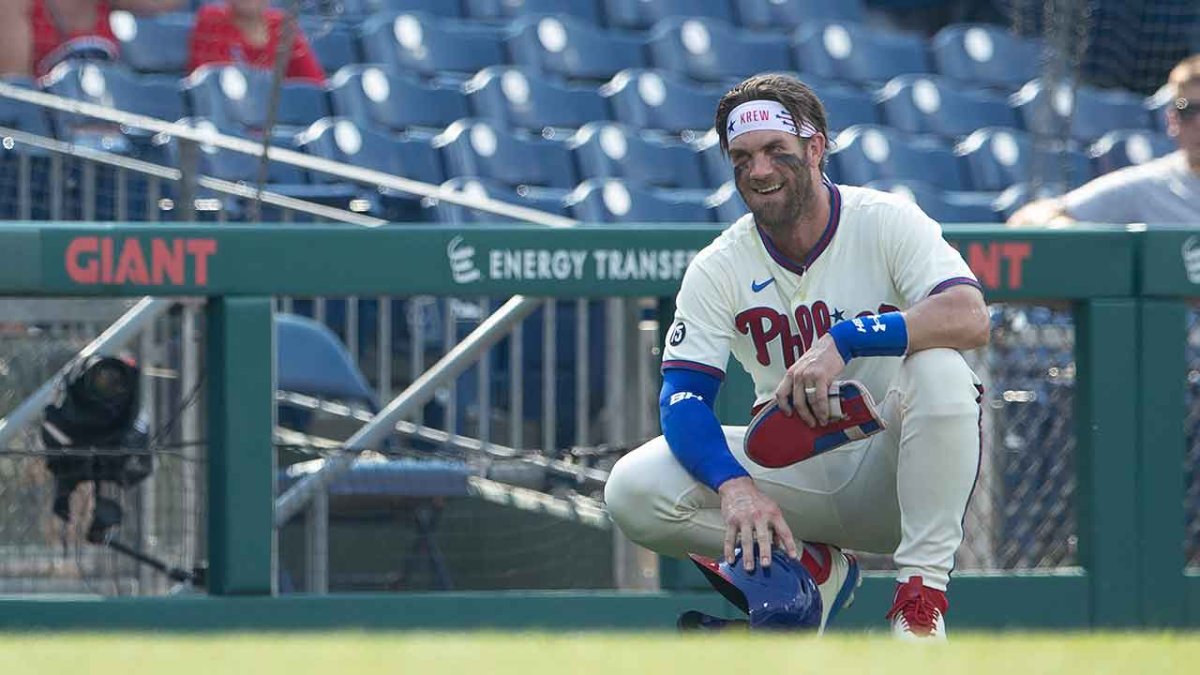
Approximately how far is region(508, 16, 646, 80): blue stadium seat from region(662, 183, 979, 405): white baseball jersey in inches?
251

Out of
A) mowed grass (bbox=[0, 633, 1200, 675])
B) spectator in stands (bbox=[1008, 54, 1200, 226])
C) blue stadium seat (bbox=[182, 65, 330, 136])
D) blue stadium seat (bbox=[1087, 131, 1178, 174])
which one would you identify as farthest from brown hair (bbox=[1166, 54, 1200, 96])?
blue stadium seat (bbox=[1087, 131, 1178, 174])

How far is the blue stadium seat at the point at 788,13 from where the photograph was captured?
11.7 meters

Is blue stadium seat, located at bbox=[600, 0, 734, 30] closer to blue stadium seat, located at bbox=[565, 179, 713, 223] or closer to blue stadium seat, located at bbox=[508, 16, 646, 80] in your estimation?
blue stadium seat, located at bbox=[508, 16, 646, 80]

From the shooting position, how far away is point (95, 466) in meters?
5.20

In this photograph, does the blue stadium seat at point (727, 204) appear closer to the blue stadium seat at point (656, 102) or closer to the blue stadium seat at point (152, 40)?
the blue stadium seat at point (656, 102)

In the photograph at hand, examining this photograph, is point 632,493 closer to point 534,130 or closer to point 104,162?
point 104,162

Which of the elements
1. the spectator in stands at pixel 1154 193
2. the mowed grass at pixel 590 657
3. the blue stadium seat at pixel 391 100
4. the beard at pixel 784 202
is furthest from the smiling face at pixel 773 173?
the blue stadium seat at pixel 391 100

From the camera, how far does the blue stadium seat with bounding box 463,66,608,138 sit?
970 cm

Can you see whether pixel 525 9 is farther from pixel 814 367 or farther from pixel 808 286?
pixel 814 367

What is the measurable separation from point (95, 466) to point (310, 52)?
4.37 meters

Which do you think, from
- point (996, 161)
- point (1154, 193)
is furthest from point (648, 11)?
point (1154, 193)

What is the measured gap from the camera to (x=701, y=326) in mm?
4055

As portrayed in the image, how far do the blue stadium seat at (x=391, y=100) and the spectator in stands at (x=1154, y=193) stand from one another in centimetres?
401

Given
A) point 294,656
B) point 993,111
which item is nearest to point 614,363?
point 294,656
